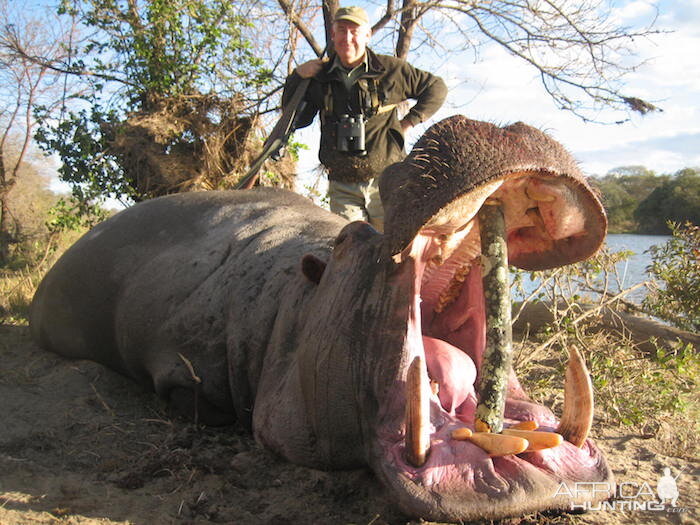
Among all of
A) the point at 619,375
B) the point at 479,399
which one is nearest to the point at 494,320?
the point at 479,399

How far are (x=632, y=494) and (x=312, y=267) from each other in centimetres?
157

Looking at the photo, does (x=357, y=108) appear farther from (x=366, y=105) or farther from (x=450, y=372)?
(x=450, y=372)

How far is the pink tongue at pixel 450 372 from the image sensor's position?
7.45 ft

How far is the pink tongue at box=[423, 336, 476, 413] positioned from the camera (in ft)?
7.45

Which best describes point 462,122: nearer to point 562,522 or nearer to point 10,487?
point 562,522

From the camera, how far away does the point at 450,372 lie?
90.0 inches

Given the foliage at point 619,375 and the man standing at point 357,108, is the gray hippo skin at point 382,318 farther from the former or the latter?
the man standing at point 357,108

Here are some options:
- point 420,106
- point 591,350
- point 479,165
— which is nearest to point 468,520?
Result: point 479,165

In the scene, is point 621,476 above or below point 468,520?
below

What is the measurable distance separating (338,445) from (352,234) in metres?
0.80

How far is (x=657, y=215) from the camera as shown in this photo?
13.6 metres

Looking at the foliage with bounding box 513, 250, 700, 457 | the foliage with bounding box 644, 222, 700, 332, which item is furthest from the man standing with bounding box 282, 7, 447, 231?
the foliage with bounding box 644, 222, 700, 332

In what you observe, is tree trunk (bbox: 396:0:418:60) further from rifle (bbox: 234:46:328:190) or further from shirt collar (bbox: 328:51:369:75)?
rifle (bbox: 234:46:328:190)

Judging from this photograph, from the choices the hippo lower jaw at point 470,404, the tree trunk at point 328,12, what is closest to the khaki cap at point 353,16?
the tree trunk at point 328,12
